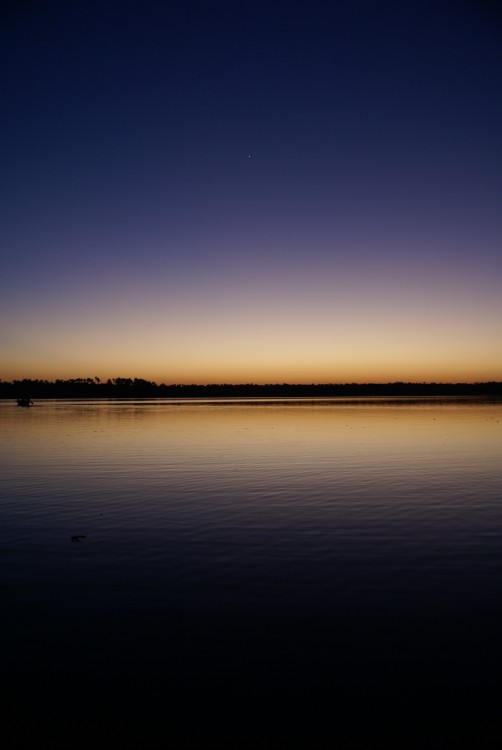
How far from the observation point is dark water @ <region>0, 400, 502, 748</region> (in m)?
7.58

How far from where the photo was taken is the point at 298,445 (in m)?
43.6

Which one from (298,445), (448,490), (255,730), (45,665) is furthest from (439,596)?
(298,445)

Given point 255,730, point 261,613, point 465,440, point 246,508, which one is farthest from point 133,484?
point 465,440

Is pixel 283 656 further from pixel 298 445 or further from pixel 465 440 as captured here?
pixel 465 440

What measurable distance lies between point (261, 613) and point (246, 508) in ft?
33.5

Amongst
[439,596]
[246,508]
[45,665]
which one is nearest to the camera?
[45,665]

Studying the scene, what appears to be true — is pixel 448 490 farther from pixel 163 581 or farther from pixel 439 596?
pixel 163 581

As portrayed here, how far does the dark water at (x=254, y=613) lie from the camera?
24.9 feet

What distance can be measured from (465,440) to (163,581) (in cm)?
3794

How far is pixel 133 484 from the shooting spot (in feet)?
89.6

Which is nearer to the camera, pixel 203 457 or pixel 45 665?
pixel 45 665

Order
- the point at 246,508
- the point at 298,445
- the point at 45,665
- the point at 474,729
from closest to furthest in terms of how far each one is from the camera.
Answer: the point at 474,729 < the point at 45,665 < the point at 246,508 < the point at 298,445

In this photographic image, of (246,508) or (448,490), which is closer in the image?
(246,508)

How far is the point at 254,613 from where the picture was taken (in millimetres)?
11055
